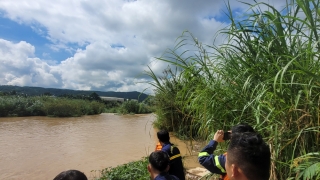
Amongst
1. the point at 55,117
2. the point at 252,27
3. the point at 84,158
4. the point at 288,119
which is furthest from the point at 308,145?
the point at 55,117

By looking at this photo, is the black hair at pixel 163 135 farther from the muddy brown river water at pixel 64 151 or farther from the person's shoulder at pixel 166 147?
the muddy brown river water at pixel 64 151

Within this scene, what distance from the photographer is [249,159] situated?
1.23 m

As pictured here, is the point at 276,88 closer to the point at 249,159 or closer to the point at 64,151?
the point at 249,159

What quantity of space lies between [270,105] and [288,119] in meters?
0.17

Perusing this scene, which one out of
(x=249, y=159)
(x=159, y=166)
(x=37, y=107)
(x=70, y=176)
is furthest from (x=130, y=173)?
(x=37, y=107)

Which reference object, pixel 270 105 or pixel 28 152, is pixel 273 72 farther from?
pixel 28 152

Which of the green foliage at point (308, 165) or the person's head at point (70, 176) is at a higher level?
the green foliage at point (308, 165)

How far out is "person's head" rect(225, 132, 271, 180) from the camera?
48.1 inches

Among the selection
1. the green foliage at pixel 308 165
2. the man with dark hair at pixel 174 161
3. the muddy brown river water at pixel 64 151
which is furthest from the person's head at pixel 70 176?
the muddy brown river water at pixel 64 151

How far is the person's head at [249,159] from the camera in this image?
4.00ft

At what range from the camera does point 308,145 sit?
1.98 metres

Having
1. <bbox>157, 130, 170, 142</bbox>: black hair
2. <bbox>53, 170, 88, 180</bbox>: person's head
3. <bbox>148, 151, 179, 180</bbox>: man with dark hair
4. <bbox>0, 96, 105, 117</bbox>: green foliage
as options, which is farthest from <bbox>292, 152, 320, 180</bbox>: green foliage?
<bbox>0, 96, 105, 117</bbox>: green foliage

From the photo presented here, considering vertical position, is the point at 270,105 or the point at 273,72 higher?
the point at 273,72

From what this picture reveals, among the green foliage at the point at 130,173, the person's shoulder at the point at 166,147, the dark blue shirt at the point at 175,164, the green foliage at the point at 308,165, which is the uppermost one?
the green foliage at the point at 308,165
